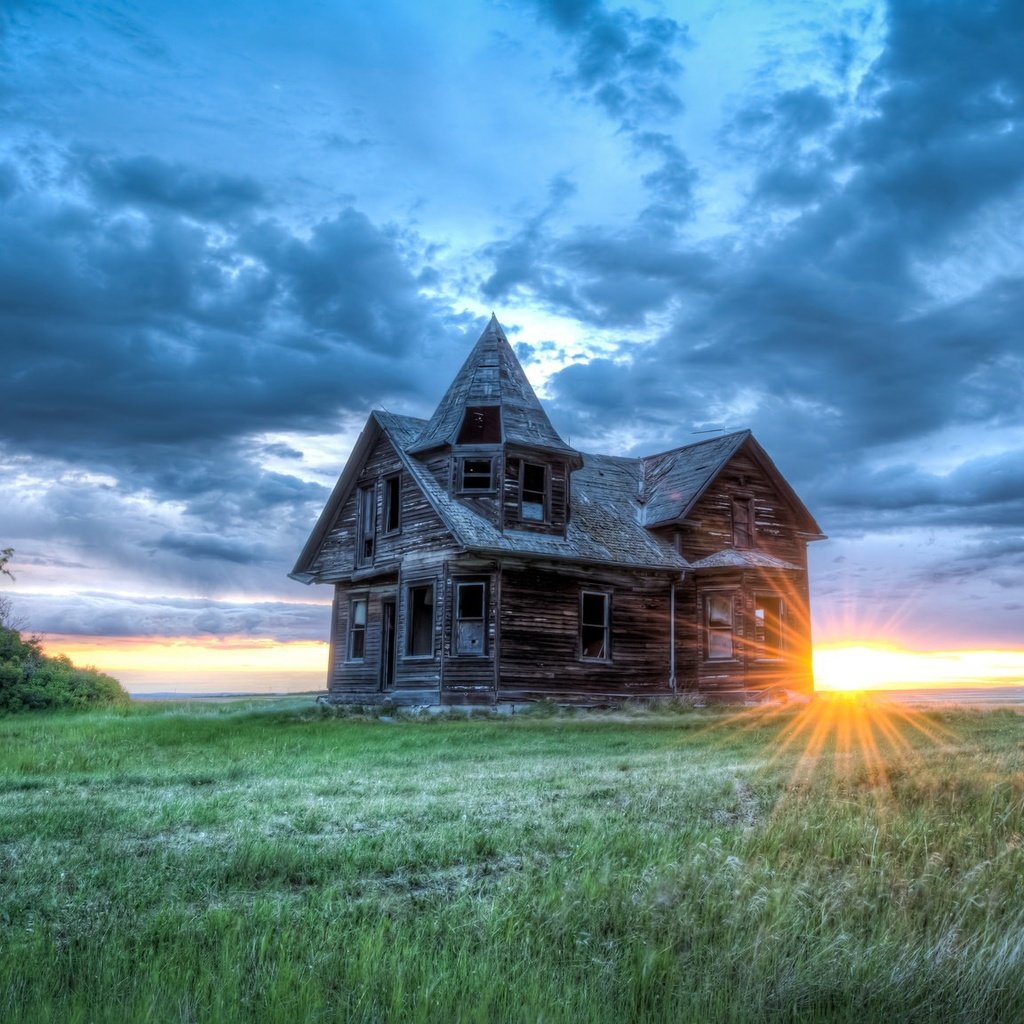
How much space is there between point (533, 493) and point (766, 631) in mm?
9104

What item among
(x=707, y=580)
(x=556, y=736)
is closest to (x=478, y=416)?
(x=707, y=580)

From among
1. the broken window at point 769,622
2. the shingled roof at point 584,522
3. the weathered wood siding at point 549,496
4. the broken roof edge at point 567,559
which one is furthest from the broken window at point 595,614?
the broken window at point 769,622

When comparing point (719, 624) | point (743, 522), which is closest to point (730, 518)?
point (743, 522)

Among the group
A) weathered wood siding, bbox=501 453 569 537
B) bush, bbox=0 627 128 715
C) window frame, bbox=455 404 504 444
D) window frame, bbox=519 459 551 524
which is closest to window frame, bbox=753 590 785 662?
weathered wood siding, bbox=501 453 569 537

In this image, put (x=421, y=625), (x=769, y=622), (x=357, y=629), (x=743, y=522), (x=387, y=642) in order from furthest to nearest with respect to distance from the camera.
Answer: (x=421, y=625) < (x=743, y=522) < (x=769, y=622) < (x=357, y=629) < (x=387, y=642)

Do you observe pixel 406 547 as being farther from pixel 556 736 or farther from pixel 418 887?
pixel 418 887

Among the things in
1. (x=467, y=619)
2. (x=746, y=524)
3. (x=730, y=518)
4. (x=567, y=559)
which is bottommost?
(x=467, y=619)

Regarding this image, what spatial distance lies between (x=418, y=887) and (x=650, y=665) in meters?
22.0

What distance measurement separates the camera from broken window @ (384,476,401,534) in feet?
92.2

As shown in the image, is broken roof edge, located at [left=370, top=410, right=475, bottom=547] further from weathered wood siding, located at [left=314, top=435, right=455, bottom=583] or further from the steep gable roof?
the steep gable roof

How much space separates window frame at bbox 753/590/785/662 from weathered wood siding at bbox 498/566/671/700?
2.79 meters

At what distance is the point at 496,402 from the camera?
27.2m

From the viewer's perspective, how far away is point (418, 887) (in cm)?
678

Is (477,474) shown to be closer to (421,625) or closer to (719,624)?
(421,625)
